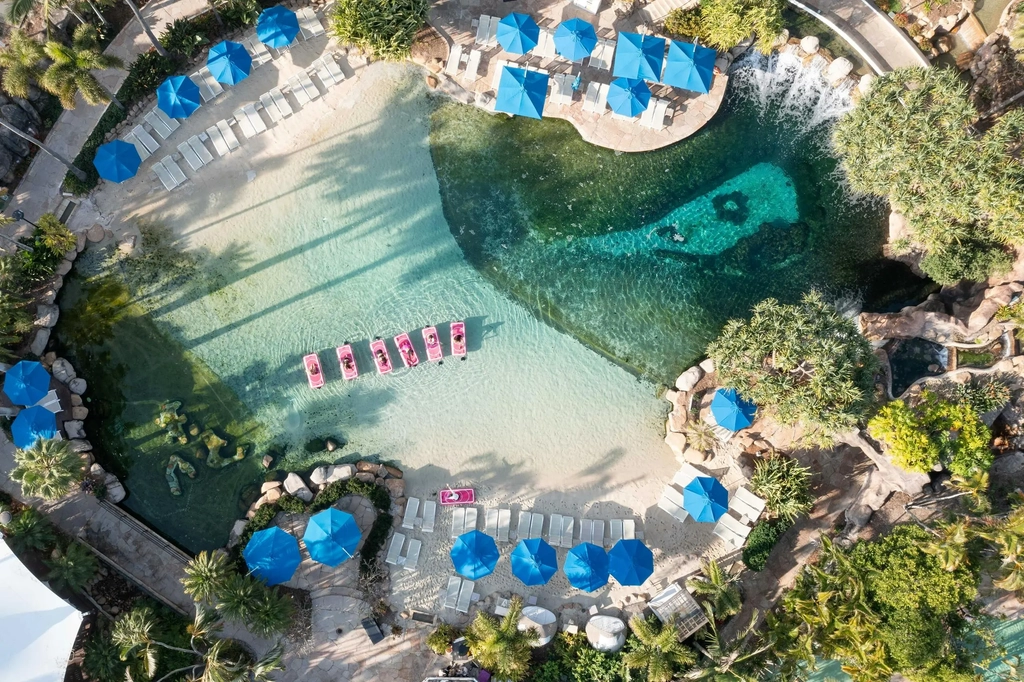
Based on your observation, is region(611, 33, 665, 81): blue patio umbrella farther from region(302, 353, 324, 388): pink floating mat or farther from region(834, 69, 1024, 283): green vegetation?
region(302, 353, 324, 388): pink floating mat

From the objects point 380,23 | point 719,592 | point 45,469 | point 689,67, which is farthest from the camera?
point 689,67

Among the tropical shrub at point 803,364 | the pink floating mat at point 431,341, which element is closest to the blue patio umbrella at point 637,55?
the tropical shrub at point 803,364

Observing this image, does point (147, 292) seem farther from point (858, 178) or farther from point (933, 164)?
point (933, 164)

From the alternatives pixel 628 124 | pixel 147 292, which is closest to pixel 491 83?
pixel 628 124

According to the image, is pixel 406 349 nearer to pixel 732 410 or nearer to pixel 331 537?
pixel 331 537

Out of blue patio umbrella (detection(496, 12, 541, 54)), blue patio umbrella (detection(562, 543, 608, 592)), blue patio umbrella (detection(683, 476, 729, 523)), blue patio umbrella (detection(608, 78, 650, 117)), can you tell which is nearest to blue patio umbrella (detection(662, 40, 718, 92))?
blue patio umbrella (detection(608, 78, 650, 117))

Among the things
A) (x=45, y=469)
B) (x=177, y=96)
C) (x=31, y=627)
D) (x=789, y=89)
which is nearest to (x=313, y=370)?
(x=45, y=469)

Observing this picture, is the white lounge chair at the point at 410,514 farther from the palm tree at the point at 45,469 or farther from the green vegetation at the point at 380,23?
the green vegetation at the point at 380,23
